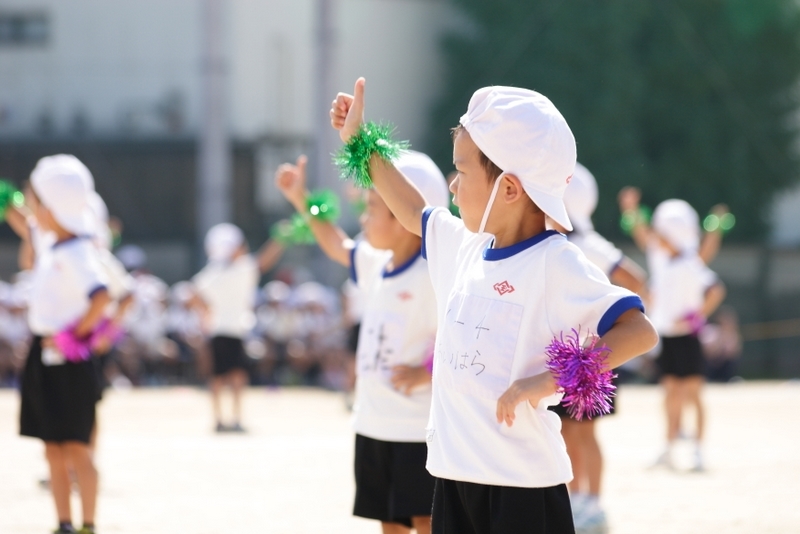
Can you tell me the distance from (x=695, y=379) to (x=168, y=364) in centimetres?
994

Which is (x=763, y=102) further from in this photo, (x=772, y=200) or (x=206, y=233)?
(x=206, y=233)

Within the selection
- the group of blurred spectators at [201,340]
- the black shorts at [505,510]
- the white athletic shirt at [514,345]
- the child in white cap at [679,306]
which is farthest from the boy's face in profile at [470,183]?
the group of blurred spectators at [201,340]

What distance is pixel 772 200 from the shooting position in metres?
29.4

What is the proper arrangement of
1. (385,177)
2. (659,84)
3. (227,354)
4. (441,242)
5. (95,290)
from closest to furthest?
1. (441,242)
2. (385,177)
3. (95,290)
4. (227,354)
5. (659,84)

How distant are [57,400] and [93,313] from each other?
0.51 meters

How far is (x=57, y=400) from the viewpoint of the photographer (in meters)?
6.33

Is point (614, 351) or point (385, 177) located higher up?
point (385, 177)

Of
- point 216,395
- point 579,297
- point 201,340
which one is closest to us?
point 579,297

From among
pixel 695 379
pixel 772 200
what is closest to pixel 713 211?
pixel 772 200

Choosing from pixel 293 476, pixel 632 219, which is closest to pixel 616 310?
pixel 293 476

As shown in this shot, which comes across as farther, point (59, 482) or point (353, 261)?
point (59, 482)

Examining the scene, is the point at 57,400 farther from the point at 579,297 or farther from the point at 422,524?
the point at 579,297

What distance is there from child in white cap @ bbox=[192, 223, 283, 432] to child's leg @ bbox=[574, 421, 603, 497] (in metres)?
5.91

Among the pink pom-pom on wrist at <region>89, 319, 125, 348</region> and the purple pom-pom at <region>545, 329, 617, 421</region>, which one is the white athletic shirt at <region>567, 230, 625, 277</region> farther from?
the purple pom-pom at <region>545, 329, 617, 421</region>
